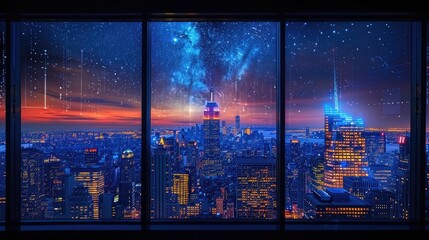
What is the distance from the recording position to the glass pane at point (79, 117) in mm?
2799

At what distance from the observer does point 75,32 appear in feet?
9.37

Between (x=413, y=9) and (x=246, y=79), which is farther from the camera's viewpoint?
(x=246, y=79)

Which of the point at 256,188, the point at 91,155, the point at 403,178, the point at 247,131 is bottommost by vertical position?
the point at 256,188

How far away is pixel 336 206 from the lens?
9.37 ft

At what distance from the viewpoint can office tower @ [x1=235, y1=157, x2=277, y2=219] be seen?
2.81 metres

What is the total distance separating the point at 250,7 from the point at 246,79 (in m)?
0.65

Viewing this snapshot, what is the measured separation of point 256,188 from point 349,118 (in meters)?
1.12

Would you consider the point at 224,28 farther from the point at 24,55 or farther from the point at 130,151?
the point at 24,55

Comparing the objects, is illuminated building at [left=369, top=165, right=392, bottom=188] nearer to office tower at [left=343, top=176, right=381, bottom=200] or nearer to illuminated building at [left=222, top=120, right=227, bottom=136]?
office tower at [left=343, top=176, right=381, bottom=200]

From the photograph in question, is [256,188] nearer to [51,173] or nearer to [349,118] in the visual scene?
[349,118]

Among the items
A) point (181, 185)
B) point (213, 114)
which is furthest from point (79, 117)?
point (213, 114)

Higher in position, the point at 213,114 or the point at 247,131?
the point at 213,114

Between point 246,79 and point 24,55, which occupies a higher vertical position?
point 24,55

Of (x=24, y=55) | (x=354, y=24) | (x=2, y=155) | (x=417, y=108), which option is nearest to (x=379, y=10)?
(x=354, y=24)
